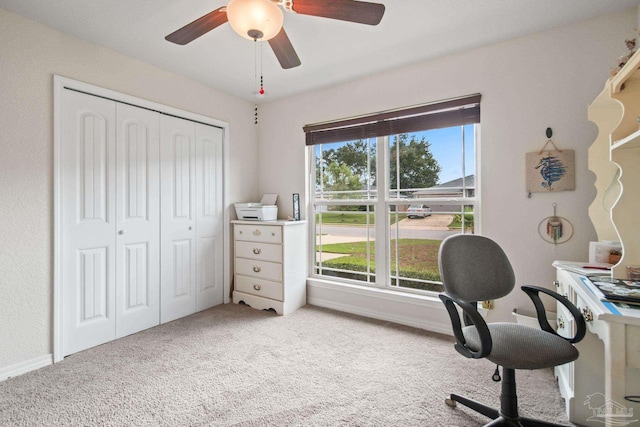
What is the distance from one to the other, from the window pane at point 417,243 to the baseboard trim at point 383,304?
18cm

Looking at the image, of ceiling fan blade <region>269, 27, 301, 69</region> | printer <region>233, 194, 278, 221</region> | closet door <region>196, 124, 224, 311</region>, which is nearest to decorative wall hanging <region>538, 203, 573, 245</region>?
ceiling fan blade <region>269, 27, 301, 69</region>

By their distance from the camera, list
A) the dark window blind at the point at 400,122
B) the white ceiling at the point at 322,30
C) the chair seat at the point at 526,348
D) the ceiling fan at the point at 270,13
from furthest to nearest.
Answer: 1. the dark window blind at the point at 400,122
2. the white ceiling at the point at 322,30
3. the ceiling fan at the point at 270,13
4. the chair seat at the point at 526,348

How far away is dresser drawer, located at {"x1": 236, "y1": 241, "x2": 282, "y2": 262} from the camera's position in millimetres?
3129

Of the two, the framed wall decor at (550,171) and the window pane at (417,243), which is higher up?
the framed wall decor at (550,171)

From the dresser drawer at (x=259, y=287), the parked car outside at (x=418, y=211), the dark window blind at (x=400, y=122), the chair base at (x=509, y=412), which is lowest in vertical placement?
the chair base at (x=509, y=412)

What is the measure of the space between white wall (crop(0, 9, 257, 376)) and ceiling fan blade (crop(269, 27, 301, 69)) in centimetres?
164

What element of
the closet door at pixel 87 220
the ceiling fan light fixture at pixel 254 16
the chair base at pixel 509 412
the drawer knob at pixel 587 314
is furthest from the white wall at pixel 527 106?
the closet door at pixel 87 220

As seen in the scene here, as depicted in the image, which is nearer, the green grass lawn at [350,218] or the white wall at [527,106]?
the white wall at [527,106]

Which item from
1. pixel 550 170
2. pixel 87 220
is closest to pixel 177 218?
pixel 87 220

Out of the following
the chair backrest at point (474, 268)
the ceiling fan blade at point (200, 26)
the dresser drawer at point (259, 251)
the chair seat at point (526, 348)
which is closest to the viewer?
the chair seat at point (526, 348)

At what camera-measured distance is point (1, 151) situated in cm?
195

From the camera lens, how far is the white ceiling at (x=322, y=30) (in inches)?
75.5

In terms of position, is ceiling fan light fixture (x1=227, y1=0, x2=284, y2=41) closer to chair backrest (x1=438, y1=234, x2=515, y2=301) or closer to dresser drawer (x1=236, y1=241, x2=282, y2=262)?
chair backrest (x1=438, y1=234, x2=515, y2=301)

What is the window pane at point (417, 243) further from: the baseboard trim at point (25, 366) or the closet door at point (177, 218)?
the baseboard trim at point (25, 366)
